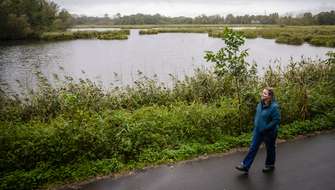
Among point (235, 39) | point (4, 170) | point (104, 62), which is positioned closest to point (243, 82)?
point (235, 39)

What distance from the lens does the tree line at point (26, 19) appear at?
54688 mm

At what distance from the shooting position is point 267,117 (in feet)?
23.6

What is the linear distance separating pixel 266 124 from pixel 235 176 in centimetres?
126

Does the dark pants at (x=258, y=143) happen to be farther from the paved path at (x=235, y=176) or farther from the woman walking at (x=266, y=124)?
the paved path at (x=235, y=176)

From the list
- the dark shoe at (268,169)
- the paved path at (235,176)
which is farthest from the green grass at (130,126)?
the dark shoe at (268,169)

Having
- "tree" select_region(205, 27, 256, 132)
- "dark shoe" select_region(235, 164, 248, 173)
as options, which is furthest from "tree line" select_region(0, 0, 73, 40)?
"dark shoe" select_region(235, 164, 248, 173)

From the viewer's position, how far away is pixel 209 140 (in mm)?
9266

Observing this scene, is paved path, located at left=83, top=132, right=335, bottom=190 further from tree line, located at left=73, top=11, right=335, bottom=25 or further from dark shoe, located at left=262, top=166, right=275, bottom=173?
tree line, located at left=73, top=11, right=335, bottom=25

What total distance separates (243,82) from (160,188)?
5771 mm

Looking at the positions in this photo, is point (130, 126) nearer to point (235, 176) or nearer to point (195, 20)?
point (235, 176)

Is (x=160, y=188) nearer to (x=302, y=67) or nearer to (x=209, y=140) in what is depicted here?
(x=209, y=140)

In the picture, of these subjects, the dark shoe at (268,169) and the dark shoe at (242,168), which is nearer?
the dark shoe at (242,168)

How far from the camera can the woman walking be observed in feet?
23.5

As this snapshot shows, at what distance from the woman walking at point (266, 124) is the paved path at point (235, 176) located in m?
0.28
